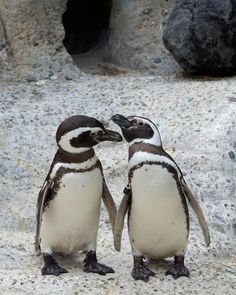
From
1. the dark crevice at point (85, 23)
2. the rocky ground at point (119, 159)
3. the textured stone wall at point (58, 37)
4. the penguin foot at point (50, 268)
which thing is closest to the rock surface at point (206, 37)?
the rocky ground at point (119, 159)

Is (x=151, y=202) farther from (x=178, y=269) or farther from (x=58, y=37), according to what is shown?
(x=58, y=37)

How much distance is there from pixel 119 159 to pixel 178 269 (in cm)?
120

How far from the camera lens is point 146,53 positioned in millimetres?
5539

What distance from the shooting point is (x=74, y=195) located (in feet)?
9.60

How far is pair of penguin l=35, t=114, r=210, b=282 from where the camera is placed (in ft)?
9.49

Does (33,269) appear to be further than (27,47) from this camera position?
No

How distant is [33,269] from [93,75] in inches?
92.9

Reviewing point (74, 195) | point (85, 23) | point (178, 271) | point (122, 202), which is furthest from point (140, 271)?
point (85, 23)

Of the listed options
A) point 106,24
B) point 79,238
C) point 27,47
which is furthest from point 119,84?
point 79,238

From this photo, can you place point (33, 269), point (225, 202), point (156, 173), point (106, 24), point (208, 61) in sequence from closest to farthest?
point (156, 173), point (33, 269), point (225, 202), point (208, 61), point (106, 24)

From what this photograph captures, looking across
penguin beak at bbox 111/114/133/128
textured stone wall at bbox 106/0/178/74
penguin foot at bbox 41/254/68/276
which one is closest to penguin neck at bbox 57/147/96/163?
penguin beak at bbox 111/114/133/128

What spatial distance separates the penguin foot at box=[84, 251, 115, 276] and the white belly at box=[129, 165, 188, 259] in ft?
0.41

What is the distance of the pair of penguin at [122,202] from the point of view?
289 centimetres

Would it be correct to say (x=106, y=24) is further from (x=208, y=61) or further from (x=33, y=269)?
(x=33, y=269)
